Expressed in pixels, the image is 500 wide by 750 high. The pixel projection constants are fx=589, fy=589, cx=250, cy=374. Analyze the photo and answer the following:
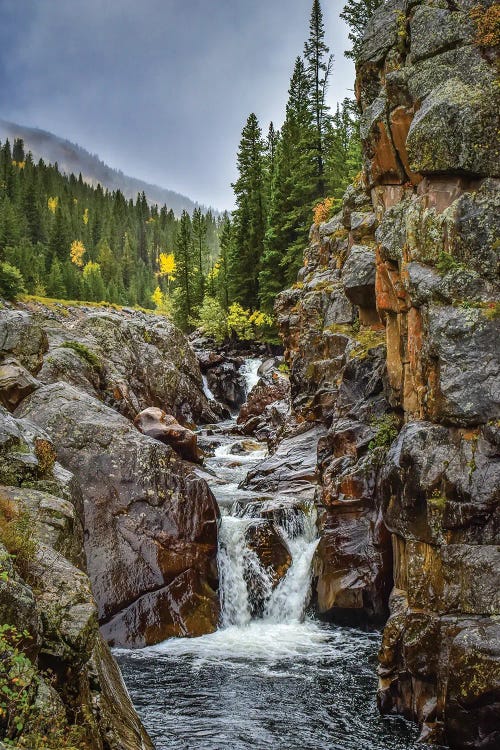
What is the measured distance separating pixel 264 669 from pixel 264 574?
14.0ft

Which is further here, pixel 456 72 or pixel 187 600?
pixel 187 600

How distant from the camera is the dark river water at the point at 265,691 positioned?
11438mm

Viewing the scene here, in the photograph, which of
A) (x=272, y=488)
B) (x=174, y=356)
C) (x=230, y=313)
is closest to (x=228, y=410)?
(x=174, y=356)

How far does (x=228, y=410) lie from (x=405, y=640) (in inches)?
1221

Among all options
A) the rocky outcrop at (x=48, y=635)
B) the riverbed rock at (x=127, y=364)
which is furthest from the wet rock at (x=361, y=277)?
the rocky outcrop at (x=48, y=635)

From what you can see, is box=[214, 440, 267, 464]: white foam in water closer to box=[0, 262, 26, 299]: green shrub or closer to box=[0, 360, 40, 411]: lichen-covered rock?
box=[0, 360, 40, 411]: lichen-covered rock

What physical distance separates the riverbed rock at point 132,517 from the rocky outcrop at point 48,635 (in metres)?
5.10

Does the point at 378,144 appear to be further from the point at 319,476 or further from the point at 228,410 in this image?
the point at 228,410

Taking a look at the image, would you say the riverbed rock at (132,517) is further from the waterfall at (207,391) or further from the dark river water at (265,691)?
the waterfall at (207,391)

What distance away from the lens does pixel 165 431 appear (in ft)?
78.0

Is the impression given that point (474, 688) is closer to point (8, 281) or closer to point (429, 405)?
point (429, 405)

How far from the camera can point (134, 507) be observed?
57.4 ft

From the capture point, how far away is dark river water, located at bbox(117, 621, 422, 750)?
37.5 feet

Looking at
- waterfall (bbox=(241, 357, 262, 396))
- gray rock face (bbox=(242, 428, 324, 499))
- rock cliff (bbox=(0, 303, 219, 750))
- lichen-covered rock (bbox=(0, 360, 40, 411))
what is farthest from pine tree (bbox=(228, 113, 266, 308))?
lichen-covered rock (bbox=(0, 360, 40, 411))
